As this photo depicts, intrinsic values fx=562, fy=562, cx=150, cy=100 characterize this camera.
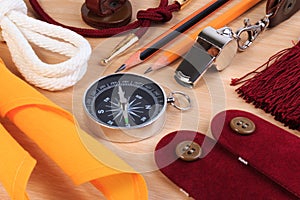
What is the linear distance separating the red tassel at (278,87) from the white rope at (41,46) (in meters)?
0.23

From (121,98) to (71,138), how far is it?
0.37ft

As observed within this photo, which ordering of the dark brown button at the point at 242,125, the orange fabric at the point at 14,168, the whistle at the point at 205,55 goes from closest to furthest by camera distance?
the orange fabric at the point at 14,168
the dark brown button at the point at 242,125
the whistle at the point at 205,55

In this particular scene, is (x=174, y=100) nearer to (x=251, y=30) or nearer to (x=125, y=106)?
(x=125, y=106)

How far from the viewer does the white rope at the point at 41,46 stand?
2.49 ft

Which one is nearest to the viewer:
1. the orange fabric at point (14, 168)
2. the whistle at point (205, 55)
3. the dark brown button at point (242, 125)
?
the orange fabric at point (14, 168)

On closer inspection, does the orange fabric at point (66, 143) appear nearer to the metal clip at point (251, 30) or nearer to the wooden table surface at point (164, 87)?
the wooden table surface at point (164, 87)

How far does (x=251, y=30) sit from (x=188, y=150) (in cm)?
28

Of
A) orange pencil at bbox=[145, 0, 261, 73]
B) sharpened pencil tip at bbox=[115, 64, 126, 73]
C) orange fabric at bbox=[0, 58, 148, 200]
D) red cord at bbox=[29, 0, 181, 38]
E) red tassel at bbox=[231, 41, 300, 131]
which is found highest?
orange fabric at bbox=[0, 58, 148, 200]

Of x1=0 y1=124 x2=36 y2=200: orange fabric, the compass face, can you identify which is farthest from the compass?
x1=0 y1=124 x2=36 y2=200: orange fabric

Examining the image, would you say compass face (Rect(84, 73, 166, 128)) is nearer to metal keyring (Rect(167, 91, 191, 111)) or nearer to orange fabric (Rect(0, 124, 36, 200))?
metal keyring (Rect(167, 91, 191, 111))

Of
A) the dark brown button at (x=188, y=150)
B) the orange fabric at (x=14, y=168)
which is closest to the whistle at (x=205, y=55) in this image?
the dark brown button at (x=188, y=150)

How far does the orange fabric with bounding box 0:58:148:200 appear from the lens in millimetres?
586

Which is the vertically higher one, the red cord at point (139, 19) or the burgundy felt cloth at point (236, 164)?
the red cord at point (139, 19)

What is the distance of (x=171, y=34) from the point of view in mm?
847
